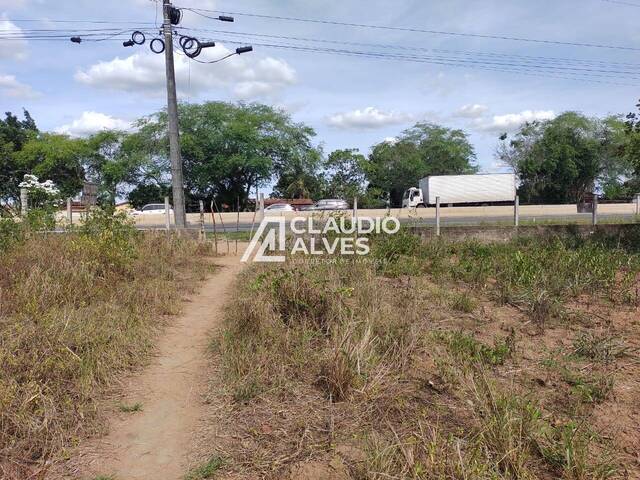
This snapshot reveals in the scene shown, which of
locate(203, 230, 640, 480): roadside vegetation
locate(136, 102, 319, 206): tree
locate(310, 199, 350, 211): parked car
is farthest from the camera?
locate(136, 102, 319, 206): tree

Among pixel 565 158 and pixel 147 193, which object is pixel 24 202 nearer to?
pixel 147 193

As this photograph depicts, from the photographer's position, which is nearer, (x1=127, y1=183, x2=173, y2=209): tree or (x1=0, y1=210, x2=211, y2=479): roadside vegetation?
(x1=0, y1=210, x2=211, y2=479): roadside vegetation

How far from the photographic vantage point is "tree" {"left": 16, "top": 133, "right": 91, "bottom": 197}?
3381cm

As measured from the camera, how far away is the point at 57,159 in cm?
3416

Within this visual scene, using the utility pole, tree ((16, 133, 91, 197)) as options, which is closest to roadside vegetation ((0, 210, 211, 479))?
the utility pole

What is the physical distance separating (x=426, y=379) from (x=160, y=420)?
1922 millimetres

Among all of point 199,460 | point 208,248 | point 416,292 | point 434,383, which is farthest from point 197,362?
point 208,248

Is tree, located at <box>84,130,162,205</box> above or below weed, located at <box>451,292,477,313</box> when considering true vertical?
above

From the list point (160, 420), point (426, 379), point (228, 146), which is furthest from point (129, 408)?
point (228, 146)

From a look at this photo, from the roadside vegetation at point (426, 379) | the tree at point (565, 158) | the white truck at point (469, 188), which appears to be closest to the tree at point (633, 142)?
the roadside vegetation at point (426, 379)

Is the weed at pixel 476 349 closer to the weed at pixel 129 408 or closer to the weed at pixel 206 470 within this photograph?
the weed at pixel 206 470

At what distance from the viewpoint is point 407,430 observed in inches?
115

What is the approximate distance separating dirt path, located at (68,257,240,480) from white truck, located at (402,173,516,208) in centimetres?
2899

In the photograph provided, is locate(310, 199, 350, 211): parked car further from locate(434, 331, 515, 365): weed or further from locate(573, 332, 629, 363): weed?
locate(573, 332, 629, 363): weed
